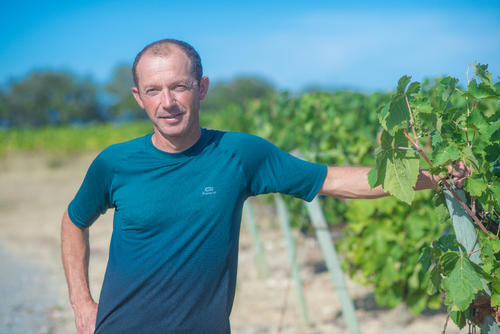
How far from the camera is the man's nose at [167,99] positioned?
196 centimetres

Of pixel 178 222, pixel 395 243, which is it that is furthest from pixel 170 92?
pixel 395 243

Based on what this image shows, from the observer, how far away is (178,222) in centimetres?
197

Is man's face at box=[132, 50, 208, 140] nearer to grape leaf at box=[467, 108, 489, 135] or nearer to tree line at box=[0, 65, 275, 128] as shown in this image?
grape leaf at box=[467, 108, 489, 135]

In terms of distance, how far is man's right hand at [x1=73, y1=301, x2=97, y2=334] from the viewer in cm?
214

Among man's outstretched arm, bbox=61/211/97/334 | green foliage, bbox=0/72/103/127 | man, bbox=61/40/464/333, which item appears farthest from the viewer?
green foliage, bbox=0/72/103/127

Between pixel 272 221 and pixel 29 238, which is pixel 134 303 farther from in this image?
pixel 29 238

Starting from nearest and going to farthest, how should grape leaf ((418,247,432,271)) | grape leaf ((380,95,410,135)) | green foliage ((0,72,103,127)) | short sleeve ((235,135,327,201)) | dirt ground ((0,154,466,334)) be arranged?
grape leaf ((380,95,410,135)) < grape leaf ((418,247,432,271)) < short sleeve ((235,135,327,201)) < dirt ground ((0,154,466,334)) < green foliage ((0,72,103,127))

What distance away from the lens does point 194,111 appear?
2055mm

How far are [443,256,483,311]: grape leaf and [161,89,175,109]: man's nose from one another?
1178 millimetres

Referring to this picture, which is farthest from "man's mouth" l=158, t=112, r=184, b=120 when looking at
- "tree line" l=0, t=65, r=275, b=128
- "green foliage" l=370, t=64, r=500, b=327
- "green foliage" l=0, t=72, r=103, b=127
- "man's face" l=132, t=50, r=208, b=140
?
"green foliage" l=0, t=72, r=103, b=127

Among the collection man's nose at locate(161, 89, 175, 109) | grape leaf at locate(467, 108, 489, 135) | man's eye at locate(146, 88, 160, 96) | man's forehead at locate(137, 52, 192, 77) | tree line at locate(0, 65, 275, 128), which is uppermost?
man's forehead at locate(137, 52, 192, 77)

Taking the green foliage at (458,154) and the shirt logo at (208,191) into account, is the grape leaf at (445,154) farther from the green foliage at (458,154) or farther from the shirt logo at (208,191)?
the shirt logo at (208,191)

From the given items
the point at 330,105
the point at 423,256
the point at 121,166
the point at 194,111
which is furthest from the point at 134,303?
the point at 330,105

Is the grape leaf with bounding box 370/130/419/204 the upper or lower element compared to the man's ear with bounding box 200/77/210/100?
lower
